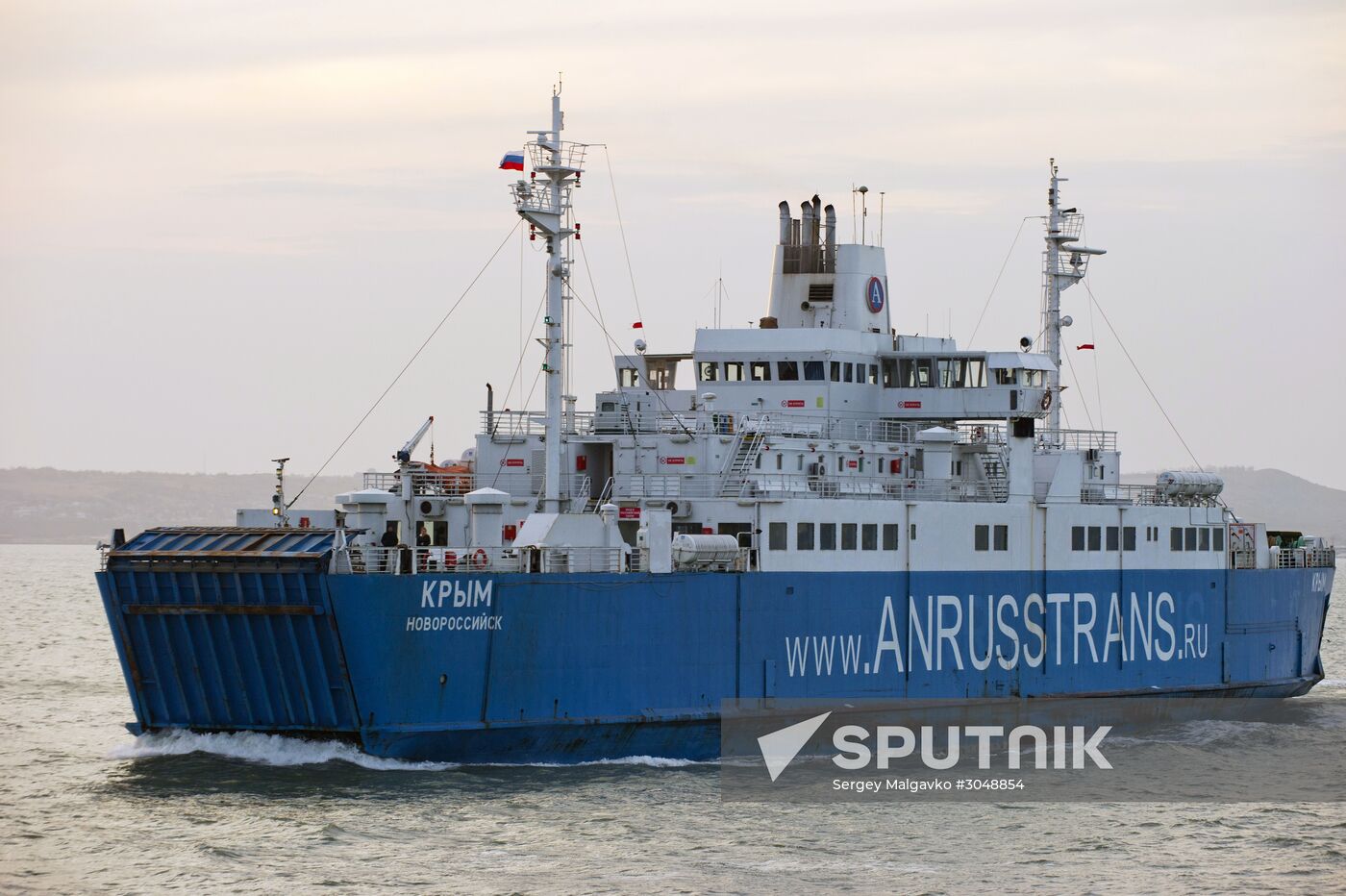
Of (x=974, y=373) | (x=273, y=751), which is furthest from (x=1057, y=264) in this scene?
(x=273, y=751)

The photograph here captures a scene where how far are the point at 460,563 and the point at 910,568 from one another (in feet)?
29.9

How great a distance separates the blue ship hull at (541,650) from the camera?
28.2 metres

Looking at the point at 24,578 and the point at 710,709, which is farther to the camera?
the point at 24,578

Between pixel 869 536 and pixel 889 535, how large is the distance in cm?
49

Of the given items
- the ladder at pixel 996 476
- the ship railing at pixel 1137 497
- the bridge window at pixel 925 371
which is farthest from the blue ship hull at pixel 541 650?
the bridge window at pixel 925 371

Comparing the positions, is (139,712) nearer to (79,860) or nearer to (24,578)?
(79,860)

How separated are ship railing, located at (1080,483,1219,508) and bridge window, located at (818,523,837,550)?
8042 millimetres

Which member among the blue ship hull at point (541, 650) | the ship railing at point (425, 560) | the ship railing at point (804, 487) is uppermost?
the ship railing at point (804, 487)

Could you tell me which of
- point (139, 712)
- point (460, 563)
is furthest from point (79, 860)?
point (460, 563)

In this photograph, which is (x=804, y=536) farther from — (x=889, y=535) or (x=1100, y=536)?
(x=1100, y=536)

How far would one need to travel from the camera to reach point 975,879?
2497cm

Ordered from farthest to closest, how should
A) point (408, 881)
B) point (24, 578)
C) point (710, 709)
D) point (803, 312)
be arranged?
1. point (24, 578)
2. point (803, 312)
3. point (710, 709)
4. point (408, 881)

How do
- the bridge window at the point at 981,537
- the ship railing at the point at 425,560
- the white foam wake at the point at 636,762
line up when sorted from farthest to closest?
the bridge window at the point at 981,537, the white foam wake at the point at 636,762, the ship railing at the point at 425,560

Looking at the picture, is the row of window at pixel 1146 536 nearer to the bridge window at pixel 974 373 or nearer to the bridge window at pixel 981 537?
the bridge window at pixel 981 537
